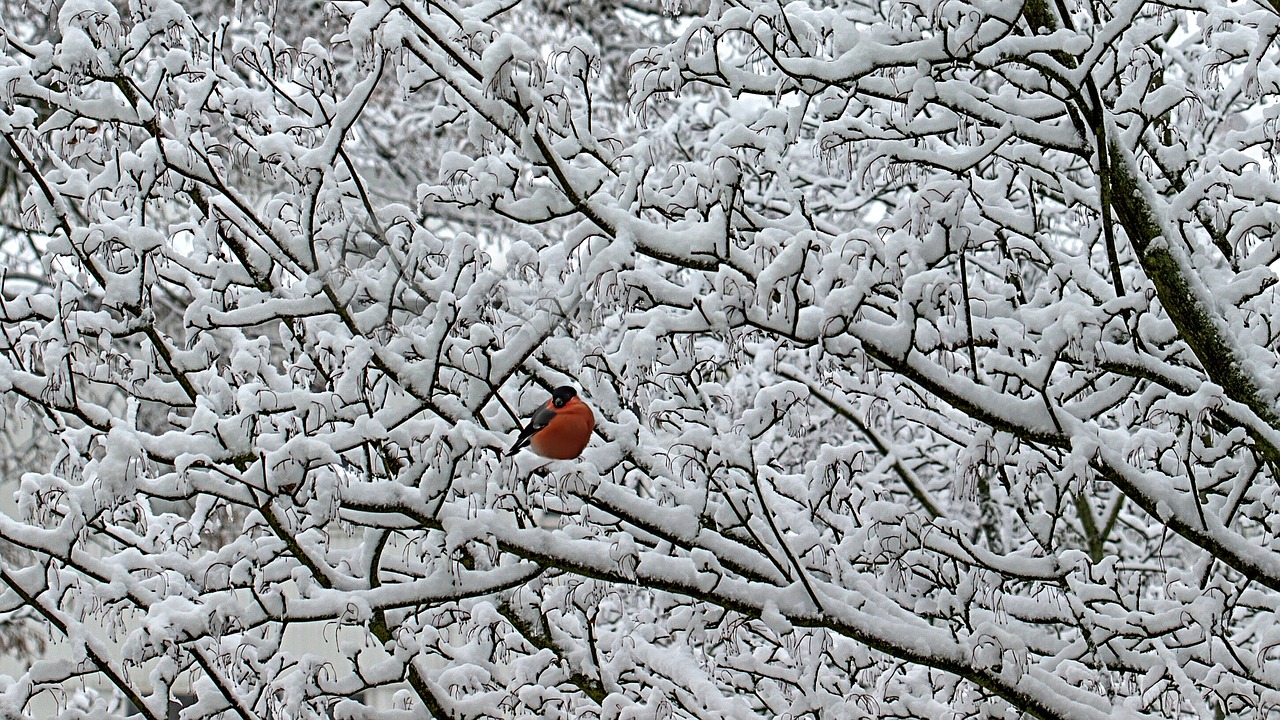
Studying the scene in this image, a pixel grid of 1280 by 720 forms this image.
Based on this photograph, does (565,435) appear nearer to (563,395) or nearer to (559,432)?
(559,432)

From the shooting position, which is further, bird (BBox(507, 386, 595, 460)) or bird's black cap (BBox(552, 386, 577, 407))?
bird's black cap (BBox(552, 386, 577, 407))

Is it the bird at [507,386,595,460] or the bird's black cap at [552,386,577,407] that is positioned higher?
the bird's black cap at [552,386,577,407]

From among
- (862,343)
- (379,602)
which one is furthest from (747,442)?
(379,602)

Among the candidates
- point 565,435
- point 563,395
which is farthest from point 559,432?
point 563,395

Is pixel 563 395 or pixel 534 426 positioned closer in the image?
pixel 534 426

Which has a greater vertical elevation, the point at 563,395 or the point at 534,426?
the point at 563,395

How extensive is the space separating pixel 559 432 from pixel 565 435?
0.05 ft

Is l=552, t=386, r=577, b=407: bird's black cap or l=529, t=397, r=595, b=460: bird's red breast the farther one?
l=552, t=386, r=577, b=407: bird's black cap

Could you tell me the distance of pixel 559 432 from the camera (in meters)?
3.01

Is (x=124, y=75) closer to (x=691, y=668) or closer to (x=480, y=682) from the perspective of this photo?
(x=480, y=682)

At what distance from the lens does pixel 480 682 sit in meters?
3.83

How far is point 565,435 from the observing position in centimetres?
301

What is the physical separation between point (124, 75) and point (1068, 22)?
2343 millimetres

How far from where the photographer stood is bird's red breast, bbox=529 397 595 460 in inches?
118
